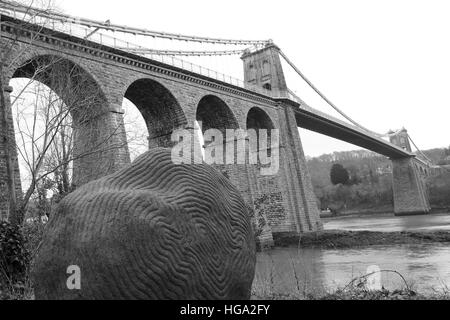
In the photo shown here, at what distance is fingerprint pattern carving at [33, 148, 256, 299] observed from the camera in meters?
2.40

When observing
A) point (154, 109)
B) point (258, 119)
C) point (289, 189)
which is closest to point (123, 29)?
point (154, 109)

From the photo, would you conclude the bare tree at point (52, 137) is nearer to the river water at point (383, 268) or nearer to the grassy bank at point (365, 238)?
the river water at point (383, 268)

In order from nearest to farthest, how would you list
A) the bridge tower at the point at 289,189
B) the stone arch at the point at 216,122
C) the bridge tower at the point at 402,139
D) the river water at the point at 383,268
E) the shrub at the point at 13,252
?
the shrub at the point at 13,252
the river water at the point at 383,268
the stone arch at the point at 216,122
the bridge tower at the point at 289,189
the bridge tower at the point at 402,139

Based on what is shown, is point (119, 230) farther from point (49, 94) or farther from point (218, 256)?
point (49, 94)

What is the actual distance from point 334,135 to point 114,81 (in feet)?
87.0

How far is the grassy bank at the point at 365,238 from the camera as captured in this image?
54.5 ft

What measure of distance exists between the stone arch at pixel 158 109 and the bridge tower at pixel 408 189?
40630 millimetres

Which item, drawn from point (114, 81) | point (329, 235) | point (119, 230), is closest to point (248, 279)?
point (119, 230)

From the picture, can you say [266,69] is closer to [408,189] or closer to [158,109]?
[158,109]

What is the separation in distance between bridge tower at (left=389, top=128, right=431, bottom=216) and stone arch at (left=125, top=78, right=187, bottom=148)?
4063 centimetres

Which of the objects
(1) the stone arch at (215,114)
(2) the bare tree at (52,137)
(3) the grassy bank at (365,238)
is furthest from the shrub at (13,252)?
(1) the stone arch at (215,114)

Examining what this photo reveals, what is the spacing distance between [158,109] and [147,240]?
17503 mm
